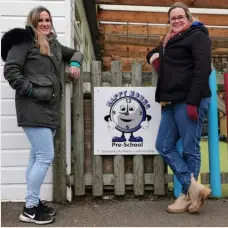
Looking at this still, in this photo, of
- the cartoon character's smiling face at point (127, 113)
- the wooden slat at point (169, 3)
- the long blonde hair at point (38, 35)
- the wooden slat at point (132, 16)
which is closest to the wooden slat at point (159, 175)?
the cartoon character's smiling face at point (127, 113)

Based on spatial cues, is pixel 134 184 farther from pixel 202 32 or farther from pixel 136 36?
pixel 136 36

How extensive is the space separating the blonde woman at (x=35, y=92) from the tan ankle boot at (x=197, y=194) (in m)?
1.19

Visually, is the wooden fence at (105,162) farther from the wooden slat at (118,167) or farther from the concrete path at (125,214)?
the concrete path at (125,214)

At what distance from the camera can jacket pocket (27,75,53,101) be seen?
9.28 feet

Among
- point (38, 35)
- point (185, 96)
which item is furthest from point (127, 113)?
point (38, 35)

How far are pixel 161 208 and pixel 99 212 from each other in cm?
59

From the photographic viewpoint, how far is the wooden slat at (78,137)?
11.9 ft

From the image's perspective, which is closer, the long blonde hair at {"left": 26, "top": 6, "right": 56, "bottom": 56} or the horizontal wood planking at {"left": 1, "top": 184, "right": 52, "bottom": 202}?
the long blonde hair at {"left": 26, "top": 6, "right": 56, "bottom": 56}

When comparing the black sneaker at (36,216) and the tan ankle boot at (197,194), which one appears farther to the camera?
the tan ankle boot at (197,194)

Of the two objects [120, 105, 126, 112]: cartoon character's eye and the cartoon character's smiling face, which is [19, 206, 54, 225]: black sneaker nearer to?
the cartoon character's smiling face

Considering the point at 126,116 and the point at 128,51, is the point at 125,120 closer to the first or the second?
the point at 126,116

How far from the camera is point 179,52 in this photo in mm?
3043

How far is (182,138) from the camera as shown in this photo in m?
3.10

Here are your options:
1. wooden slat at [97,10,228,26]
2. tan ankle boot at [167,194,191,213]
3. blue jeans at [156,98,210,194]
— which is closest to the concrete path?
tan ankle boot at [167,194,191,213]
